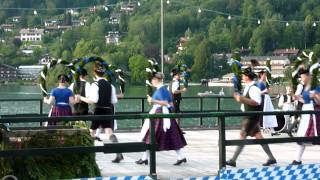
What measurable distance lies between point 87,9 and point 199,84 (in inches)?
1277

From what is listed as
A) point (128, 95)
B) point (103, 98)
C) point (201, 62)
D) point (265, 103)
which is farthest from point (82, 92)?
point (201, 62)

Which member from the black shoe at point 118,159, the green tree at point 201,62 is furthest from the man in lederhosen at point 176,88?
the green tree at point 201,62

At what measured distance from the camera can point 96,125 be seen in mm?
12125

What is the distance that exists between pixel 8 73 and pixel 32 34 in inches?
1419

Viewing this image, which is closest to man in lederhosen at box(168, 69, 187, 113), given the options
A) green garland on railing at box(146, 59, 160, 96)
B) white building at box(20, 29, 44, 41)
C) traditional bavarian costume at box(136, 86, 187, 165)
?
green garland on railing at box(146, 59, 160, 96)

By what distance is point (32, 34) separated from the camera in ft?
345

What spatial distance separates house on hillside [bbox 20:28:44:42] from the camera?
102 m

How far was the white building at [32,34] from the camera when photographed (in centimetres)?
10212

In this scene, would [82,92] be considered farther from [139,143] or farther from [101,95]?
[139,143]

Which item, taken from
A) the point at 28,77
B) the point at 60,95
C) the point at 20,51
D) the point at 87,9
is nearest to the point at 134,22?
the point at 87,9

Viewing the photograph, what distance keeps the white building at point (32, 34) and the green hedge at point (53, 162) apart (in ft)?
307

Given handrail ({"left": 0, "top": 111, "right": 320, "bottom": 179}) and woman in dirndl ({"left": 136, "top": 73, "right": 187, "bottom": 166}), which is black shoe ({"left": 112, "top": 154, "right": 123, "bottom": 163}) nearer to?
woman in dirndl ({"left": 136, "top": 73, "right": 187, "bottom": 166})

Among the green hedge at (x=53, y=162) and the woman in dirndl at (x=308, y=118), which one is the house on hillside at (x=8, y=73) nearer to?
the woman in dirndl at (x=308, y=118)

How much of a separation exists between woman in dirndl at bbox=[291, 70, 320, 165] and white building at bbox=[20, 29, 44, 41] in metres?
91.0
